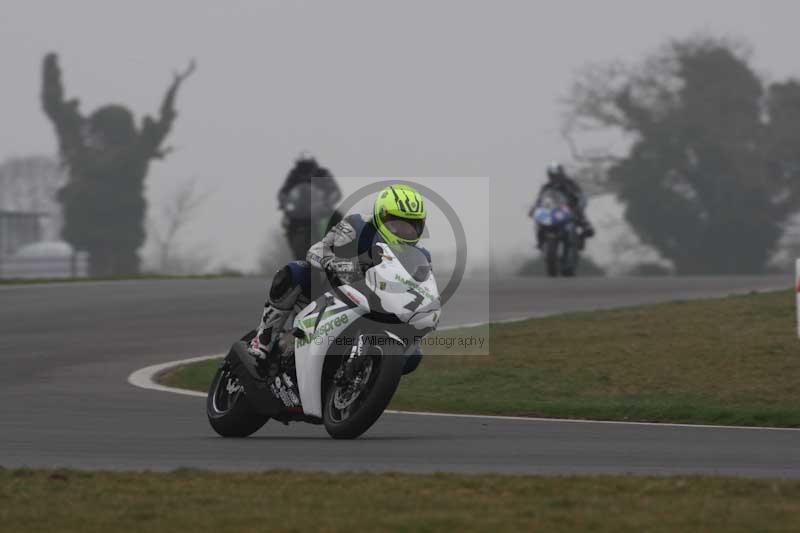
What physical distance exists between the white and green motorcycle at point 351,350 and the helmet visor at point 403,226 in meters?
0.08

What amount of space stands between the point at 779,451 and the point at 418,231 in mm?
2545

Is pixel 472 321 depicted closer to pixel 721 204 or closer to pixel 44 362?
pixel 44 362

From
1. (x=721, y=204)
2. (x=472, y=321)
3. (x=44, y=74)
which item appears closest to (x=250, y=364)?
(x=472, y=321)

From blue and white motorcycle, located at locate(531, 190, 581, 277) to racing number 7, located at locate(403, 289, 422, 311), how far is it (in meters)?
21.2

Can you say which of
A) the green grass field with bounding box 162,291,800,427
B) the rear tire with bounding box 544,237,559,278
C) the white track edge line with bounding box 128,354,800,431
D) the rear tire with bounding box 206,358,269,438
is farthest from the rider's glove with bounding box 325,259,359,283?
the rear tire with bounding box 544,237,559,278

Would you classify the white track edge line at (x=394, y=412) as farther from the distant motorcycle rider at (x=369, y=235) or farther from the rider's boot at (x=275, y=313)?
the distant motorcycle rider at (x=369, y=235)

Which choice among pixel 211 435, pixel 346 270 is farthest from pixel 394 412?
pixel 346 270

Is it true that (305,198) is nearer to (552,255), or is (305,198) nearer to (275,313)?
(552,255)

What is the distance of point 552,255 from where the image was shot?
1281 inches

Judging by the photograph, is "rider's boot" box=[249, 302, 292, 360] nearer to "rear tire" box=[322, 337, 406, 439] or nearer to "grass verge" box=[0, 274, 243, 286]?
"rear tire" box=[322, 337, 406, 439]

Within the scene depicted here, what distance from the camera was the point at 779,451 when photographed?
10422 millimetres

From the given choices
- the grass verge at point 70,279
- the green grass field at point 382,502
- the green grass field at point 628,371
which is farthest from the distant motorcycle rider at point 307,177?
the green grass field at point 382,502

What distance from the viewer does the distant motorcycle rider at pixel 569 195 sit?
32156 mm

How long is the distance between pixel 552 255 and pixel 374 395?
2225cm
